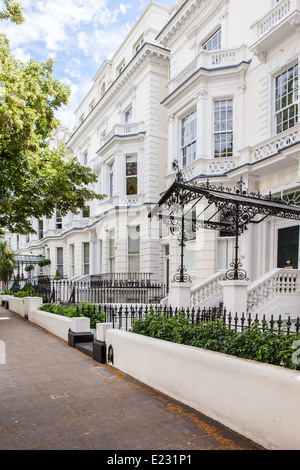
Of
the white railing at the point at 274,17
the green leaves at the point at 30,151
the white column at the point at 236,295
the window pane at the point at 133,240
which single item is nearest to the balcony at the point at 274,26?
the white railing at the point at 274,17

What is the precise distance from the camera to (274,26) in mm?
11523

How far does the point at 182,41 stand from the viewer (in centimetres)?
1719

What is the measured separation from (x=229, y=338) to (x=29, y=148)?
895cm

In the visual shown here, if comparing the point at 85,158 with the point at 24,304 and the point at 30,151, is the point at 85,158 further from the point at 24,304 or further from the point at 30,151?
the point at 30,151

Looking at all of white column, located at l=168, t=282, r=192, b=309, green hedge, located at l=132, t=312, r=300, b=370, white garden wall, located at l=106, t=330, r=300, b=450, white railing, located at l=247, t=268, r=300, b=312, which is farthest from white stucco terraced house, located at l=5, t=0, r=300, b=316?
white garden wall, located at l=106, t=330, r=300, b=450

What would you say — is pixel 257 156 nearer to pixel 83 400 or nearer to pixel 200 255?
pixel 200 255

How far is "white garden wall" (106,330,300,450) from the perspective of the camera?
330 centimetres

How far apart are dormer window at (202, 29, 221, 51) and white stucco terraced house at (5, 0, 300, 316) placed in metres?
0.06

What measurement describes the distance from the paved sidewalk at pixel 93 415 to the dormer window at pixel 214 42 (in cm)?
1421

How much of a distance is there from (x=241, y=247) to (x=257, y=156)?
3.33 meters

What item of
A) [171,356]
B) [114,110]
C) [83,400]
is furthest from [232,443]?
[114,110]

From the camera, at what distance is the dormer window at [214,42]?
49.8 ft

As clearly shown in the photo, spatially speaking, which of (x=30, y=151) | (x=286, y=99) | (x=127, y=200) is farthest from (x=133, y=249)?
(x=286, y=99)

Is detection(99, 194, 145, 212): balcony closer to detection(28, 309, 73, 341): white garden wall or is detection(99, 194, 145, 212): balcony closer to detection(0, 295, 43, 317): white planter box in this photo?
detection(0, 295, 43, 317): white planter box
